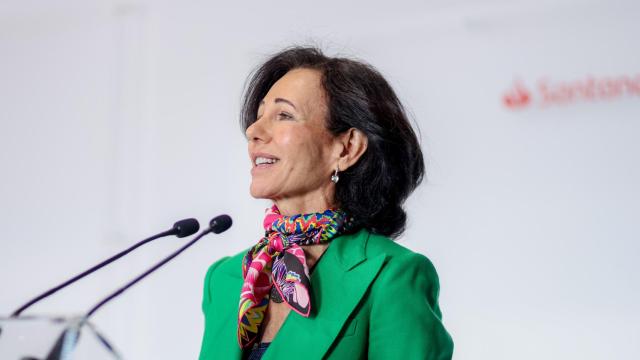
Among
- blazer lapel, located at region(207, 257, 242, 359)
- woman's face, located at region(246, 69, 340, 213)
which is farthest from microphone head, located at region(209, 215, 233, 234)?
blazer lapel, located at region(207, 257, 242, 359)

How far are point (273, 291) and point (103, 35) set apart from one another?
2324mm

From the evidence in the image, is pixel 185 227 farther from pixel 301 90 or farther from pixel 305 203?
pixel 301 90

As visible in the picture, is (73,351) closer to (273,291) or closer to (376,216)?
(273,291)

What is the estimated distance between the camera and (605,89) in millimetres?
2803

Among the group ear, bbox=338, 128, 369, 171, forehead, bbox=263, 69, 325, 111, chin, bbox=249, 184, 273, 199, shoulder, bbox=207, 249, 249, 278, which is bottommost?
shoulder, bbox=207, 249, 249, 278

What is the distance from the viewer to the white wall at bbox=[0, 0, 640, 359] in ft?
9.10

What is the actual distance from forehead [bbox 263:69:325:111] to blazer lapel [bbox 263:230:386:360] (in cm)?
32

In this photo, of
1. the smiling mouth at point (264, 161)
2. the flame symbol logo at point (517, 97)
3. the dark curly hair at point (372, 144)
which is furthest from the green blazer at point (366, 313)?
the flame symbol logo at point (517, 97)

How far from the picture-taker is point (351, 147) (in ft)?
5.73

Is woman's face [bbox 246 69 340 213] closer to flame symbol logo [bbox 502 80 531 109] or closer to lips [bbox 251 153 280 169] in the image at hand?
lips [bbox 251 153 280 169]

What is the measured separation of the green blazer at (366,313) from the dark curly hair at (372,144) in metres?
0.11

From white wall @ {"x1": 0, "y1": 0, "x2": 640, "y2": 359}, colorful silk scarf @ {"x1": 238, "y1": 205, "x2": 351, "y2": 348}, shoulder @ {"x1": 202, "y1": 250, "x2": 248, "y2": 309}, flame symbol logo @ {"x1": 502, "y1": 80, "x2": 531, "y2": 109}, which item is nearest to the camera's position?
colorful silk scarf @ {"x1": 238, "y1": 205, "x2": 351, "y2": 348}

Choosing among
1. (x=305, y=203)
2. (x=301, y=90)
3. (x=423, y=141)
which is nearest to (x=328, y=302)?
(x=305, y=203)

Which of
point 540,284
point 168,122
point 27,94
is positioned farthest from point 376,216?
point 27,94
